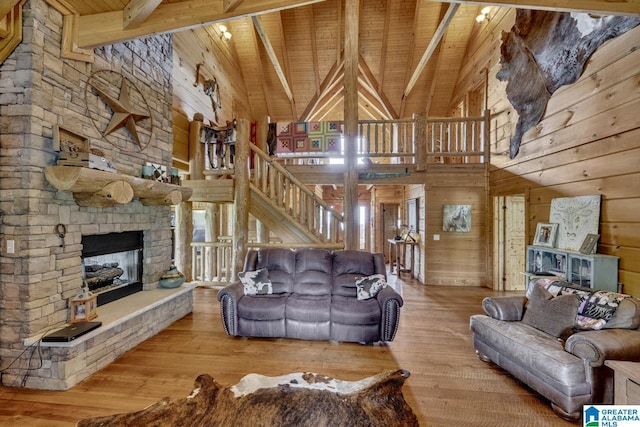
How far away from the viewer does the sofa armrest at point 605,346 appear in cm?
192

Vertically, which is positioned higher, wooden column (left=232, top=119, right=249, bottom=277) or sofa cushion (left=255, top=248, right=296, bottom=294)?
wooden column (left=232, top=119, right=249, bottom=277)

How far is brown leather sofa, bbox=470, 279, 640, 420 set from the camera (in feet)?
6.40

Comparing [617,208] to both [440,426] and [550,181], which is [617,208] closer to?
[550,181]

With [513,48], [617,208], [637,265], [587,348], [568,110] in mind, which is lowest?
[587,348]

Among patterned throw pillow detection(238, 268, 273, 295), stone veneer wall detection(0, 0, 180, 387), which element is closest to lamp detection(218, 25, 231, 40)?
stone veneer wall detection(0, 0, 180, 387)

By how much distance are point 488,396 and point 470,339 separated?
110 centimetres

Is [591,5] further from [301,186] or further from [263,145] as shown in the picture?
[263,145]

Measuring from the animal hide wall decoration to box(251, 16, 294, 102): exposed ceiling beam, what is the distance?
4727 millimetres

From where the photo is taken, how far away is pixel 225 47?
23.2 feet

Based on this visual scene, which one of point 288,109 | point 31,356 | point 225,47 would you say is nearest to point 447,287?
point 31,356

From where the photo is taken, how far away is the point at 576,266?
3240 millimetres

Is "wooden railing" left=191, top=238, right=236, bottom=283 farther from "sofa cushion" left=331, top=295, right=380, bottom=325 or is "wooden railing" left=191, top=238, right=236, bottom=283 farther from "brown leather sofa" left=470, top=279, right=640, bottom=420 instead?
"brown leather sofa" left=470, top=279, right=640, bottom=420

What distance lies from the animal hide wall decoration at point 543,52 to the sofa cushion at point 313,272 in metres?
3.85

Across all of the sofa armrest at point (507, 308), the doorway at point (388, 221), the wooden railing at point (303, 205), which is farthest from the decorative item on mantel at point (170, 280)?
the doorway at point (388, 221)
